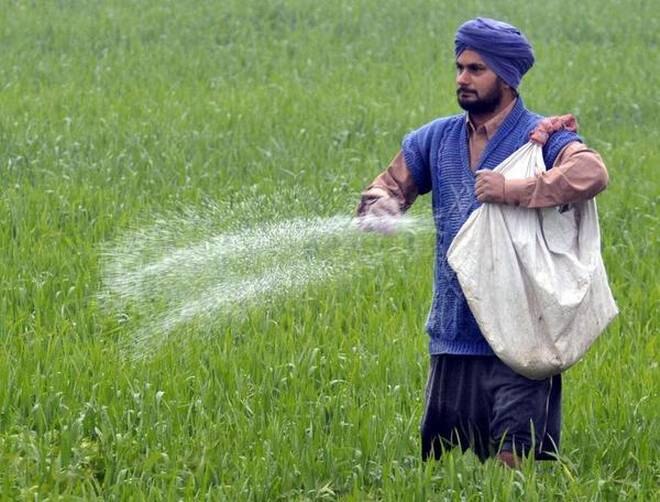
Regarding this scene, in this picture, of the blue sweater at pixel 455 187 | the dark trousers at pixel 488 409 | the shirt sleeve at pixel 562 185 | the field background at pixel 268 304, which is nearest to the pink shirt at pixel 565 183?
the shirt sleeve at pixel 562 185

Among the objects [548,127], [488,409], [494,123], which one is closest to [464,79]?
[494,123]

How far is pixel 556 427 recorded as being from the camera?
396cm

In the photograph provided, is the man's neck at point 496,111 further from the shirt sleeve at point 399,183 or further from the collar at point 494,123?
the shirt sleeve at point 399,183

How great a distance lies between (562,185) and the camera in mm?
3660

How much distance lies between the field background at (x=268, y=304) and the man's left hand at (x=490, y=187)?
712mm

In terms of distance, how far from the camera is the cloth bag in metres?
3.72

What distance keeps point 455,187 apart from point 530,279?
1.16ft

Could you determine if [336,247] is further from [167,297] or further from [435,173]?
[167,297]

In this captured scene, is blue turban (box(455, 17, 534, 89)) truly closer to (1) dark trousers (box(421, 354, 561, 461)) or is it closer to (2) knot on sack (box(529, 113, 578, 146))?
(2) knot on sack (box(529, 113, 578, 146))

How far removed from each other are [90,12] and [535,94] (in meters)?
6.01

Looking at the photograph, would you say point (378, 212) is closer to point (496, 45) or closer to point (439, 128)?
point (439, 128)

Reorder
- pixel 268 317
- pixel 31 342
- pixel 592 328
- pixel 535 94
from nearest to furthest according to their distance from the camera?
pixel 592 328 → pixel 31 342 → pixel 268 317 → pixel 535 94

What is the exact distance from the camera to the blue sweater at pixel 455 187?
3.88 metres

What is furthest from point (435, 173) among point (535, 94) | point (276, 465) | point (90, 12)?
point (90, 12)
